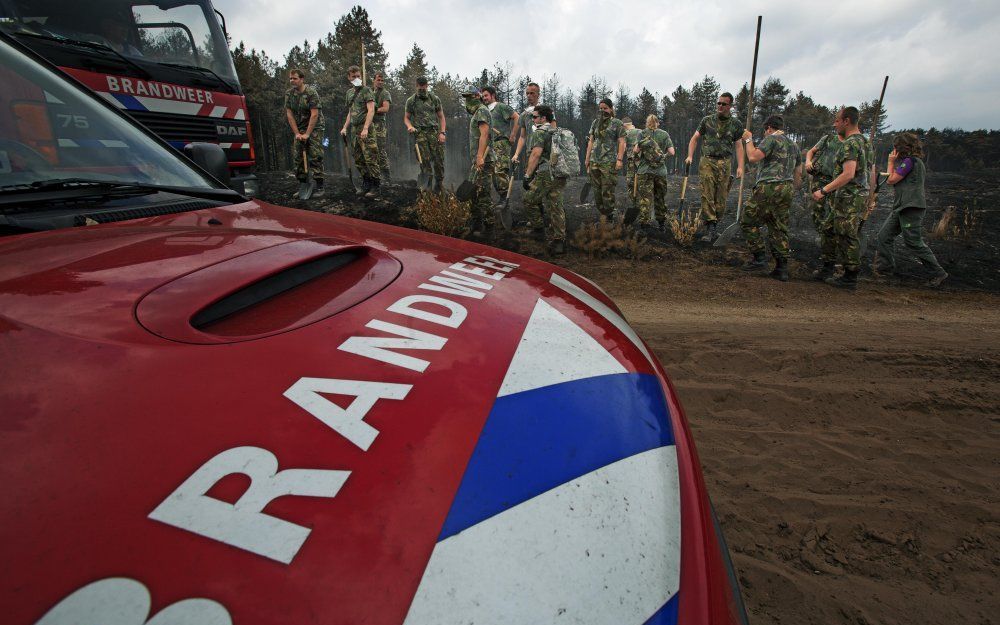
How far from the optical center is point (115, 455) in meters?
0.57

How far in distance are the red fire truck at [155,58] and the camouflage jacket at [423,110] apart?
445 cm

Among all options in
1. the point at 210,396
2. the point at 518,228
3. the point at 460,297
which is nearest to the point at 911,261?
the point at 518,228

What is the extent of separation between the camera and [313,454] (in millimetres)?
635

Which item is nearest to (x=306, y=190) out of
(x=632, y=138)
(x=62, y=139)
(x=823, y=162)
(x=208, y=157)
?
(x=632, y=138)

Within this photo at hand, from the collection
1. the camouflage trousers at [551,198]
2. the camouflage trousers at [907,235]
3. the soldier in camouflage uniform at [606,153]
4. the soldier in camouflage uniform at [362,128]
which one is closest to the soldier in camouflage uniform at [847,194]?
the camouflage trousers at [907,235]

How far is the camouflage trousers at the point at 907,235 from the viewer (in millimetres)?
7148

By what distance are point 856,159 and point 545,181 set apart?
4297mm

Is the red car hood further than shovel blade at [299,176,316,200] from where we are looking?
No

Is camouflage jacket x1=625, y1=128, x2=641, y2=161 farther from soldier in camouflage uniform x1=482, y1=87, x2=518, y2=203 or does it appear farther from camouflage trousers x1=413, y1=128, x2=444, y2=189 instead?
camouflage trousers x1=413, y1=128, x2=444, y2=189

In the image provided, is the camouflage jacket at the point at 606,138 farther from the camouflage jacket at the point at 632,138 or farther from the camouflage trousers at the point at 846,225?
the camouflage trousers at the point at 846,225

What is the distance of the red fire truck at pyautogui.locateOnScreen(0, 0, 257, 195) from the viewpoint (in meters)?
4.15

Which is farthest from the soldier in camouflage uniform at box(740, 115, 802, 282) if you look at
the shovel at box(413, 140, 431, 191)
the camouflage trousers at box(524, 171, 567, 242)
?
the shovel at box(413, 140, 431, 191)

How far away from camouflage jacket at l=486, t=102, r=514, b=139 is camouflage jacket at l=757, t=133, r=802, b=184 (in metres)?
4.33

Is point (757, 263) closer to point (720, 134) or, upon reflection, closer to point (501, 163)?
point (720, 134)
